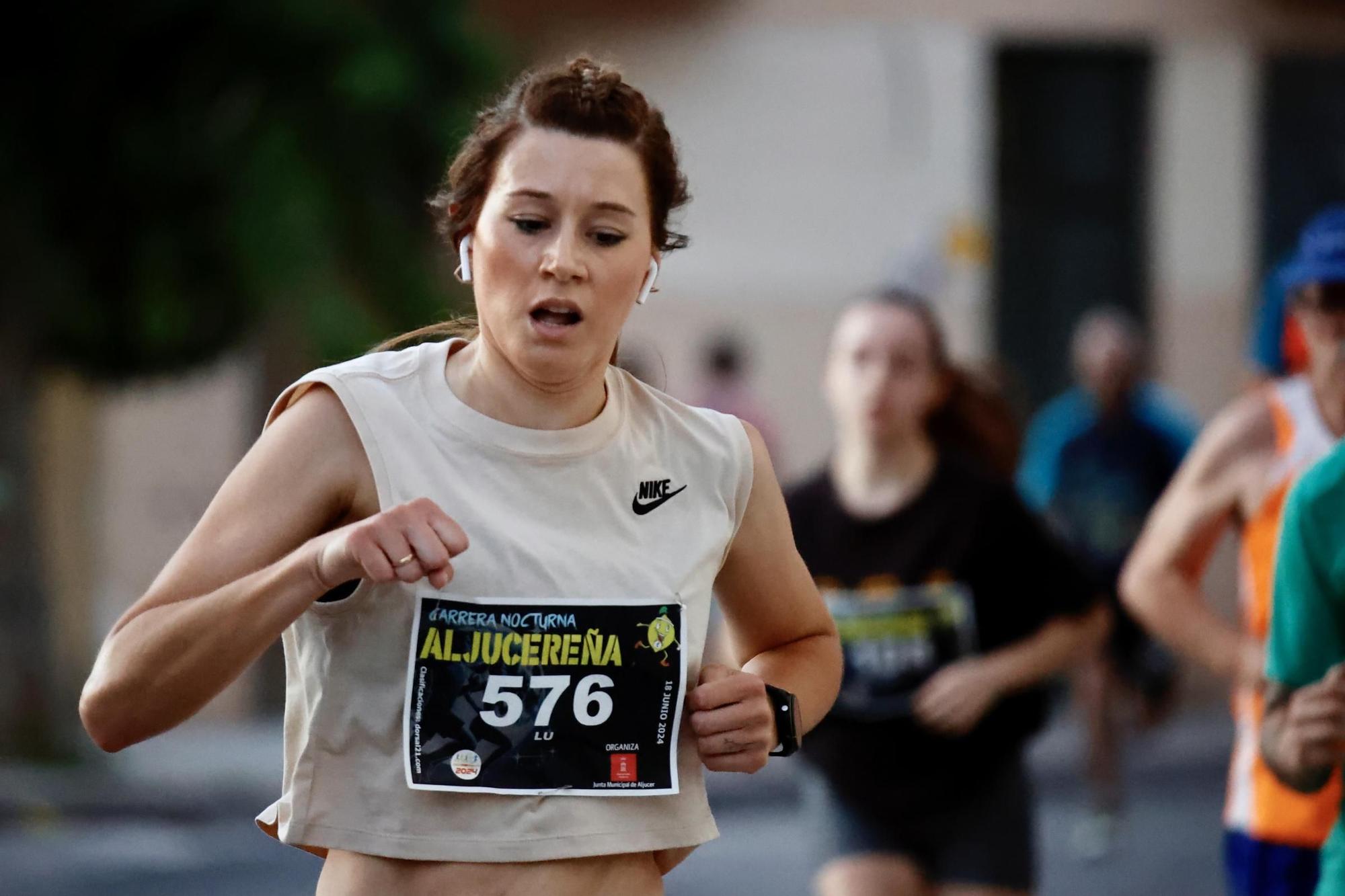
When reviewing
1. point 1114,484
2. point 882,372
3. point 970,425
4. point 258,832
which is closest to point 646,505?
point 882,372

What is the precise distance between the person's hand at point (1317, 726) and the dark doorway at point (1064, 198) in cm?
1174

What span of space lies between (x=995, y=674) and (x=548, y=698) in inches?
96.7

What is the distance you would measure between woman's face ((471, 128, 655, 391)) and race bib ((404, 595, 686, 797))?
0.99ft

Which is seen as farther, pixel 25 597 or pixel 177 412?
pixel 177 412

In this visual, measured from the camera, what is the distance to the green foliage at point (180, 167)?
10.6 m

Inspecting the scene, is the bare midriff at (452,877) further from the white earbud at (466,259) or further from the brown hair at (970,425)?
the brown hair at (970,425)

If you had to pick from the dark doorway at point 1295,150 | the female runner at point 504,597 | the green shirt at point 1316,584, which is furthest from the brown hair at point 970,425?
the dark doorway at point 1295,150

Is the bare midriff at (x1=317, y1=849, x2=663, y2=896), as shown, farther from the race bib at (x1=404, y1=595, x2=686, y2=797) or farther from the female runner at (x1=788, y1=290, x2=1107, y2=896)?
the female runner at (x1=788, y1=290, x2=1107, y2=896)

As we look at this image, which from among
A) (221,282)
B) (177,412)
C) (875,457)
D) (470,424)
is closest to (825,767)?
(875,457)

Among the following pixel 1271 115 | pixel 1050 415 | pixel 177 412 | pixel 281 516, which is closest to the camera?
pixel 281 516

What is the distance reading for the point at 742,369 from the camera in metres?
14.3

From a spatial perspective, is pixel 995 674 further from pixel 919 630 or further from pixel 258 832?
pixel 258 832

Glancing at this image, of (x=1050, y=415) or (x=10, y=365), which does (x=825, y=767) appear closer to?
(x=10, y=365)

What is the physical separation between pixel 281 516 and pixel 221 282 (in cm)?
Result: 871
